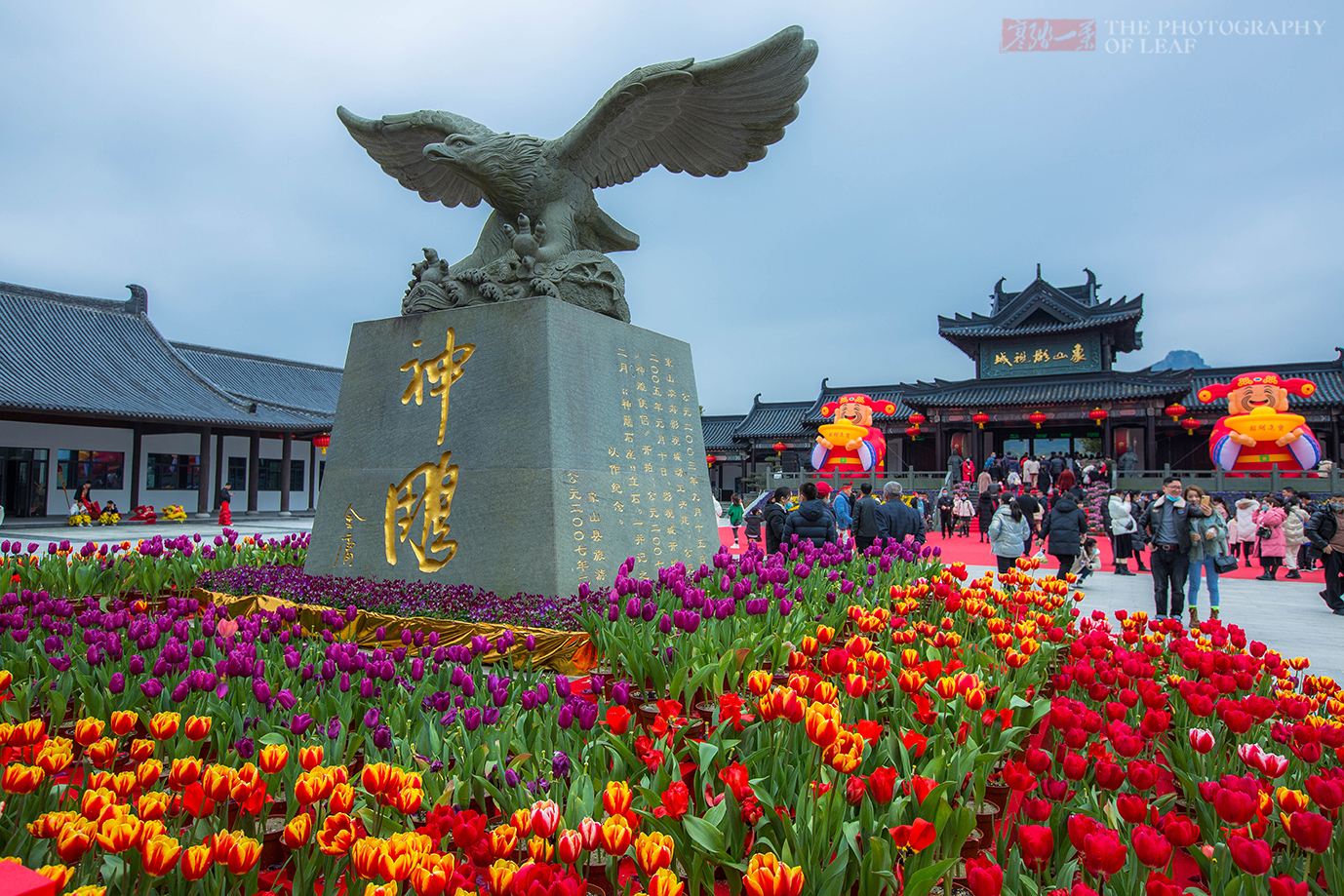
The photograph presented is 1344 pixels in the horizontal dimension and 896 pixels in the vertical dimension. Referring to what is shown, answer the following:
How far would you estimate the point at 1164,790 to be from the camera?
2.19 meters

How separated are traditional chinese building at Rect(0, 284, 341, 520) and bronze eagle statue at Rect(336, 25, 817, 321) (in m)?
15.6

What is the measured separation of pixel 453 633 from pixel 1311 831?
3.25 meters

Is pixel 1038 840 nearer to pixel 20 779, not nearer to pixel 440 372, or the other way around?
pixel 20 779

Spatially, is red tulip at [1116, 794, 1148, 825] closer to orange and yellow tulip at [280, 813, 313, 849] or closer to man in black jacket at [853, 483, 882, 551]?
orange and yellow tulip at [280, 813, 313, 849]

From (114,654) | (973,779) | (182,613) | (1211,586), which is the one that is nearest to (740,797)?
(973,779)

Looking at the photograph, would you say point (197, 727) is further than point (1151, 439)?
No

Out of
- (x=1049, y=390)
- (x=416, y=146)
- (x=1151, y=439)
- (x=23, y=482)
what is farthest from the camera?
(x=1049, y=390)

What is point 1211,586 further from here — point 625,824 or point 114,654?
point 114,654

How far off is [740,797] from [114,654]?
7.20 feet

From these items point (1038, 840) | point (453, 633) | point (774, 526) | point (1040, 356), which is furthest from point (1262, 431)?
point (1038, 840)

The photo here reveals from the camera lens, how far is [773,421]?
34188 millimetres

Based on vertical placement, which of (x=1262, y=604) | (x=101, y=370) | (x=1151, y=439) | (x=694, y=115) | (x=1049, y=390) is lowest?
(x=1262, y=604)

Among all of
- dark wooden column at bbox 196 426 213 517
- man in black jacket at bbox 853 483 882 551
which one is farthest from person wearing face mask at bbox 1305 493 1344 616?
dark wooden column at bbox 196 426 213 517

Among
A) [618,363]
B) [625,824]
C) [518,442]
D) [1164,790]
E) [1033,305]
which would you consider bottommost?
[1164,790]
